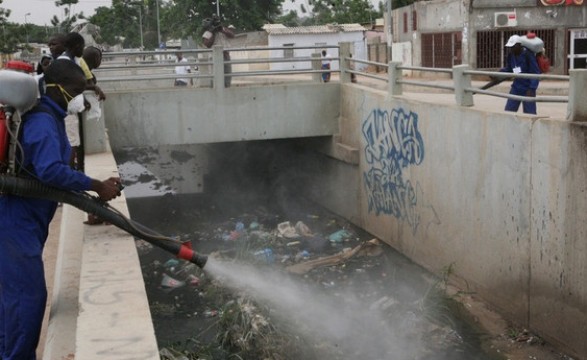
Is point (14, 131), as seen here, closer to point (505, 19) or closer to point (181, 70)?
point (181, 70)

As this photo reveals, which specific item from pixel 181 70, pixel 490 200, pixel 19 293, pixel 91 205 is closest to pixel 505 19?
pixel 181 70

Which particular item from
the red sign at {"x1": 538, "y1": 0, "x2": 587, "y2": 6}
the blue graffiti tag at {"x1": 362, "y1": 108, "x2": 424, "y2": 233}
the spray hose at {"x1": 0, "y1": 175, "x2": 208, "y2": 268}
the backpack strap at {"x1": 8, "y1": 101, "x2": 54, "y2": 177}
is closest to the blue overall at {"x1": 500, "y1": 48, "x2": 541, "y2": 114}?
the blue graffiti tag at {"x1": 362, "y1": 108, "x2": 424, "y2": 233}

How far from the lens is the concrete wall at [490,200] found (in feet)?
25.7

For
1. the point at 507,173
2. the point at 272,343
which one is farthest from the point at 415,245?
the point at 272,343

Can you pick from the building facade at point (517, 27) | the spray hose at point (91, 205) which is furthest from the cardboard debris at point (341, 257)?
the building facade at point (517, 27)

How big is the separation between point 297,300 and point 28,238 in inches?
248

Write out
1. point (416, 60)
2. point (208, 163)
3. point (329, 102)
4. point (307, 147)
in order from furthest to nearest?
point (416, 60) < point (208, 163) < point (307, 147) < point (329, 102)

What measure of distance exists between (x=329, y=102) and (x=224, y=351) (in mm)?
7369

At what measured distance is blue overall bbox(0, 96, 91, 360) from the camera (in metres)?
4.10

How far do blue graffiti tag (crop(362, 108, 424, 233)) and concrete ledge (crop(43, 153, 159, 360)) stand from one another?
6.32 m

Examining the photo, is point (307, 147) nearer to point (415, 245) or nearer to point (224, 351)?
point (415, 245)

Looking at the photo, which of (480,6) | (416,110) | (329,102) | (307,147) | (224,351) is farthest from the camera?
(480,6)

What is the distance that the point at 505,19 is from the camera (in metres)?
23.0

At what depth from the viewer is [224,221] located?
15.3m
